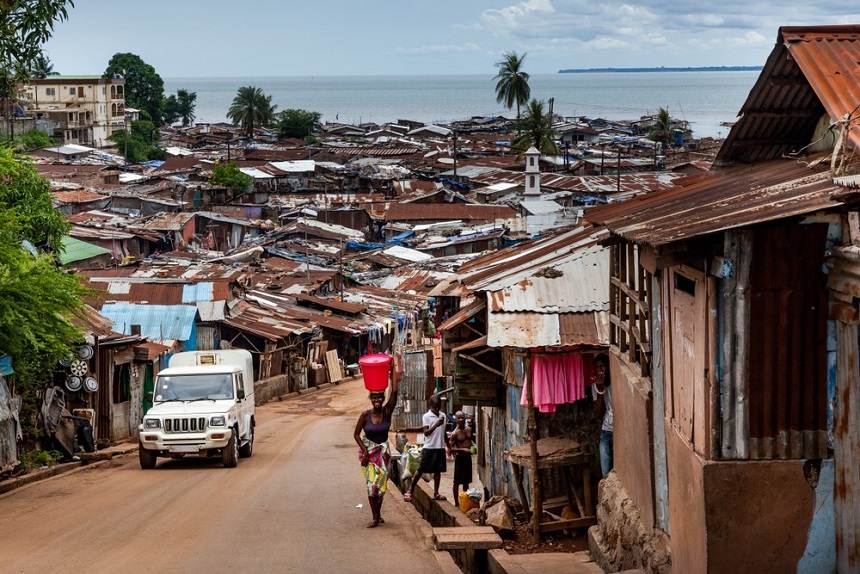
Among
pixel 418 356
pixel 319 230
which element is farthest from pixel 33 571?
pixel 319 230

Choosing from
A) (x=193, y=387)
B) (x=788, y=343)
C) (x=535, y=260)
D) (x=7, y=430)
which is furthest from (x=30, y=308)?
(x=788, y=343)

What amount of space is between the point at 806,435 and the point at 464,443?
8.96m

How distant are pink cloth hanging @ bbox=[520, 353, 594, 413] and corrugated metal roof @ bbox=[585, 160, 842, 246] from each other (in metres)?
3.00

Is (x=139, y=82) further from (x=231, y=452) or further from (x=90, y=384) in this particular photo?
(x=231, y=452)

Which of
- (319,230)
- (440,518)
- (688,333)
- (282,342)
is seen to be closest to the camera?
(688,333)

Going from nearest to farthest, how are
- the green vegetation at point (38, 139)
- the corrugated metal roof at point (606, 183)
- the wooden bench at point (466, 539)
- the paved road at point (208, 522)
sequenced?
the paved road at point (208, 522)
the wooden bench at point (466, 539)
the corrugated metal roof at point (606, 183)
the green vegetation at point (38, 139)

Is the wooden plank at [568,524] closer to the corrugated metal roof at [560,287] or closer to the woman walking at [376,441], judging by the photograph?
the woman walking at [376,441]

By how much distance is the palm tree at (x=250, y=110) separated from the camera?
425 ft

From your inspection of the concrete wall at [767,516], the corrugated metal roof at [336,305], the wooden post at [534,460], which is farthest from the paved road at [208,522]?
the corrugated metal roof at [336,305]

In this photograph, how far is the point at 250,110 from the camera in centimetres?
12975

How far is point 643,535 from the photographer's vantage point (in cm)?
1035

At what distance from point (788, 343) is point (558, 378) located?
6.30 metres

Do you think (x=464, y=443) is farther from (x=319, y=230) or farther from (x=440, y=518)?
(x=319, y=230)

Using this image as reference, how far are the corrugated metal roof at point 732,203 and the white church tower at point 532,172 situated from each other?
40.5 m
